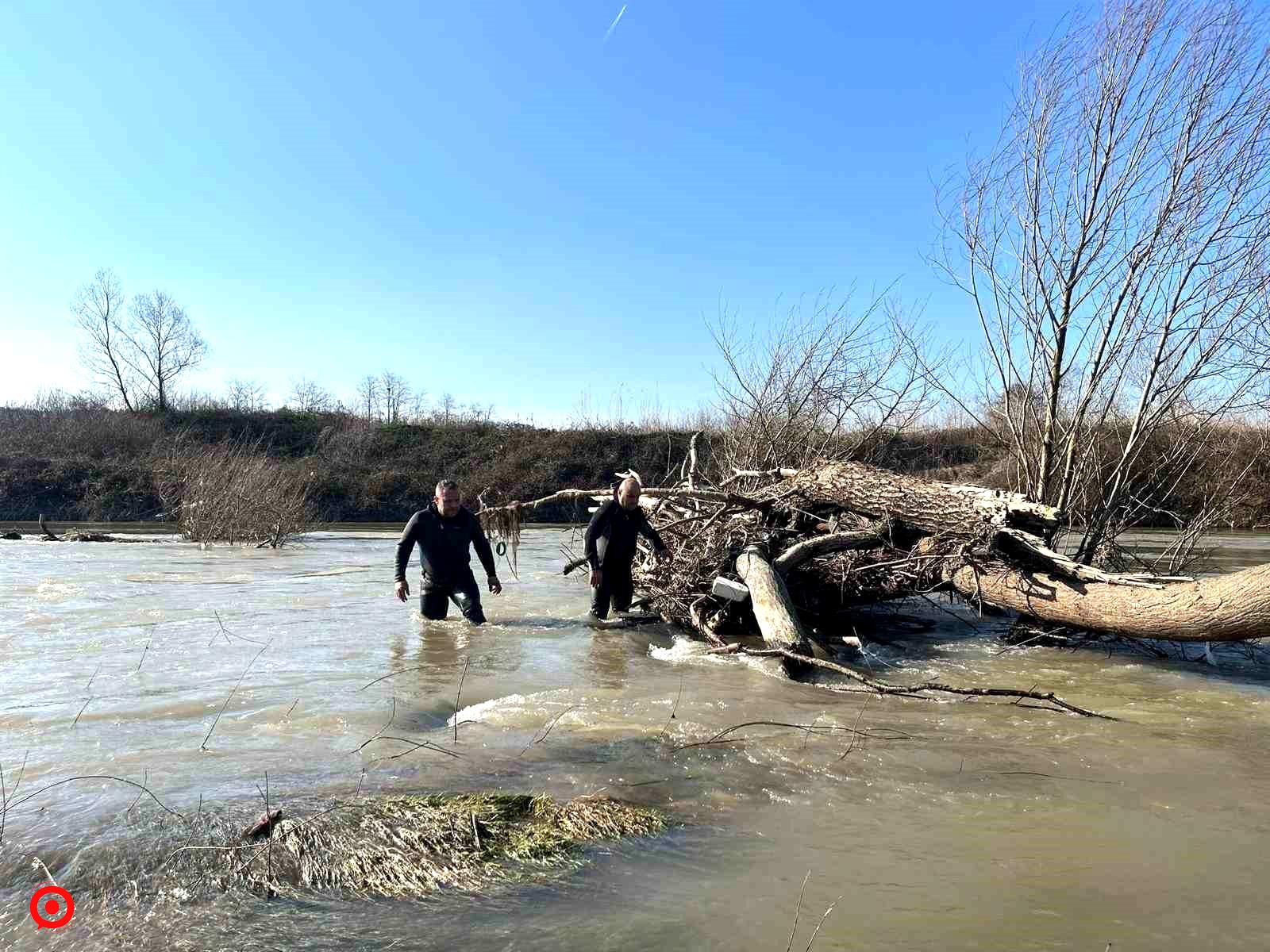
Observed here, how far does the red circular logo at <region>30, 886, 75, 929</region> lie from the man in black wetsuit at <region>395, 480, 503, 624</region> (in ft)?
18.0

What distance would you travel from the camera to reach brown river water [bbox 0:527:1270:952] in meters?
2.51

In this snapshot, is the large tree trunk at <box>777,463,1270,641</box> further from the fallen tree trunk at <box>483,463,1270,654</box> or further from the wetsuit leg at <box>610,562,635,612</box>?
the wetsuit leg at <box>610,562,635,612</box>

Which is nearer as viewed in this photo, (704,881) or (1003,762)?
(704,881)

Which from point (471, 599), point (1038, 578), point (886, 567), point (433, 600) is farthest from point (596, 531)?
point (1038, 578)

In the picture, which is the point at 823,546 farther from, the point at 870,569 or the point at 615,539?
the point at 615,539

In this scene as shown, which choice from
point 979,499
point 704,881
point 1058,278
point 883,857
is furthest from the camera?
point 1058,278

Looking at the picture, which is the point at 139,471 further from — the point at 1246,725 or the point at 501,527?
the point at 1246,725

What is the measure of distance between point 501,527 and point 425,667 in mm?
4793

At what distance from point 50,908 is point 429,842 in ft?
3.80

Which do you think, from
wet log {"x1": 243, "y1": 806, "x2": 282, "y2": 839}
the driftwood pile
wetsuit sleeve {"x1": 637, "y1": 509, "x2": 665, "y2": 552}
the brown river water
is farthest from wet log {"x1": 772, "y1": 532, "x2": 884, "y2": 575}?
wet log {"x1": 243, "y1": 806, "x2": 282, "y2": 839}

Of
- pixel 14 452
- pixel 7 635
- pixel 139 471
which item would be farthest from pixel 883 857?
pixel 14 452

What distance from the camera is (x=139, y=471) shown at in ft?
116

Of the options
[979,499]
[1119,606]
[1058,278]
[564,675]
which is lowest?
[564,675]

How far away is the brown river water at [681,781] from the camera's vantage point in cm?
251
